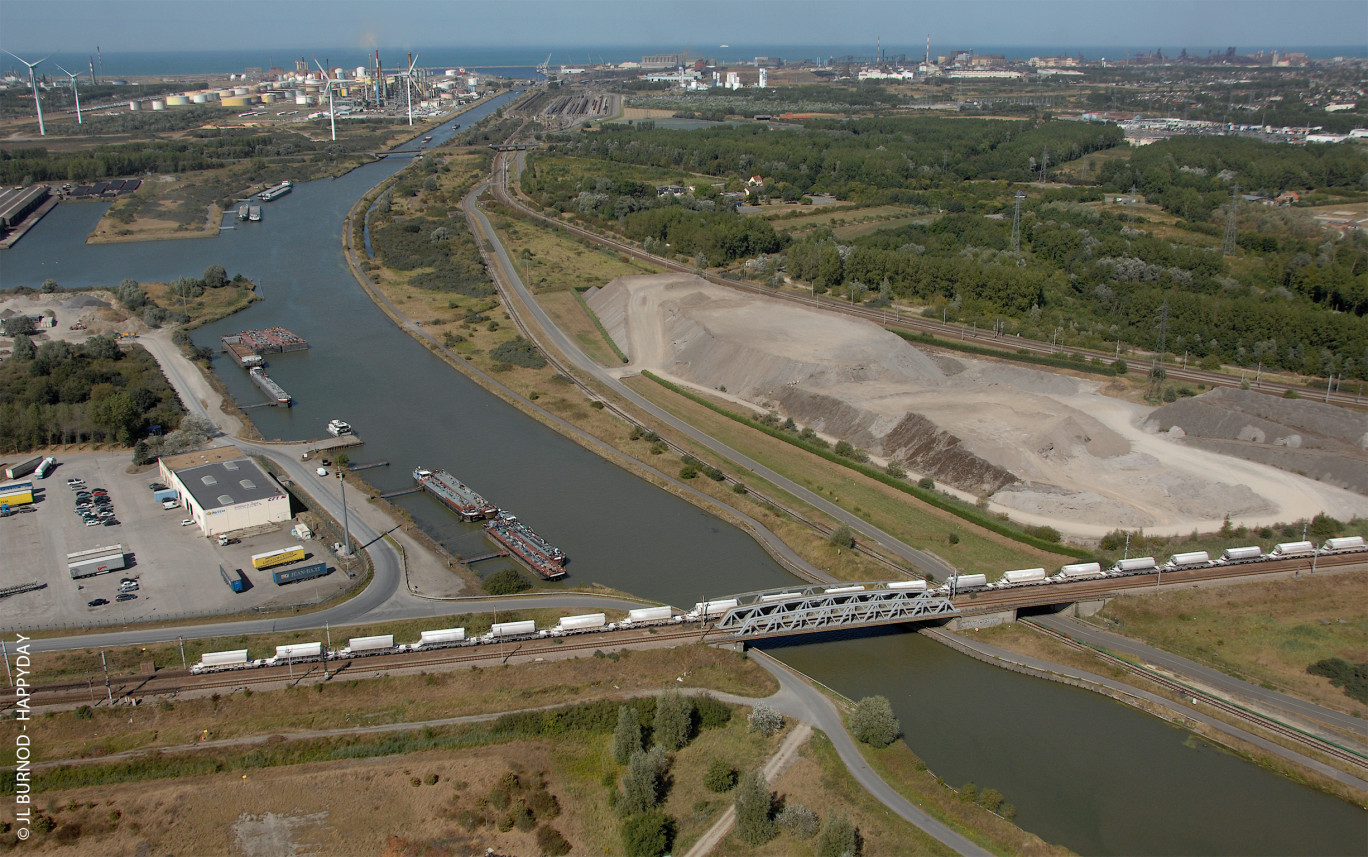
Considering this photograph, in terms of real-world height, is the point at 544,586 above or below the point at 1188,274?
below

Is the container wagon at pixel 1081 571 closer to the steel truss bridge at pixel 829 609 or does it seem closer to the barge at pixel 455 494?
the steel truss bridge at pixel 829 609

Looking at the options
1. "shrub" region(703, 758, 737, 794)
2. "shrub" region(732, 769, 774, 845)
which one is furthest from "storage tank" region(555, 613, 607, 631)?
"shrub" region(732, 769, 774, 845)

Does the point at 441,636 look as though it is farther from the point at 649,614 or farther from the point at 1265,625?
the point at 1265,625

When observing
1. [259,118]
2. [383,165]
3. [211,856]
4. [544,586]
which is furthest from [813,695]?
[259,118]

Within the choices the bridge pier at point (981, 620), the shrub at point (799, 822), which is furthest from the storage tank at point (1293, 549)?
the shrub at point (799, 822)

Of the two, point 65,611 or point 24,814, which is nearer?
point 24,814

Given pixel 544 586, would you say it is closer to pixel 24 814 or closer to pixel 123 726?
pixel 123 726

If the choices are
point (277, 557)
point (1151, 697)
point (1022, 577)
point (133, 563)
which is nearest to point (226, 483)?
point (133, 563)
